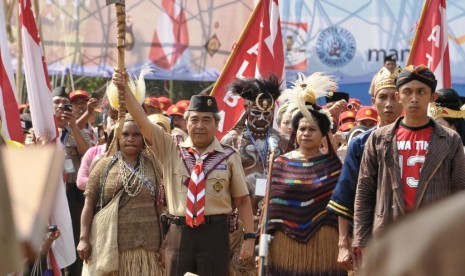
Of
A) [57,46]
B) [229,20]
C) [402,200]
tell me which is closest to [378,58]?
[229,20]

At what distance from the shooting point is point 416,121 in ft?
21.9

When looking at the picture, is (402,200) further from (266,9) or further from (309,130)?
(266,9)

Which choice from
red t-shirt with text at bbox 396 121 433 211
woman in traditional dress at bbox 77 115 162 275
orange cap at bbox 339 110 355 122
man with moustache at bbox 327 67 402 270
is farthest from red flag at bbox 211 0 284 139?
red t-shirt with text at bbox 396 121 433 211

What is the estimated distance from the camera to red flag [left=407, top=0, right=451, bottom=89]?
11.9 m

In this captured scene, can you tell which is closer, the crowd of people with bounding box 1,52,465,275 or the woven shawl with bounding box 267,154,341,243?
the crowd of people with bounding box 1,52,465,275

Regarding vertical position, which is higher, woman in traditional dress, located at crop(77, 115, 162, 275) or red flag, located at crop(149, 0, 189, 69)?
red flag, located at crop(149, 0, 189, 69)

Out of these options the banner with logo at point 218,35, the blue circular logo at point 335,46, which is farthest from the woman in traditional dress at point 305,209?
the blue circular logo at point 335,46

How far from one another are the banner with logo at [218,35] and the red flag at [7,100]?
240 inches

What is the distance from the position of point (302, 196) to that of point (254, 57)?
4431mm

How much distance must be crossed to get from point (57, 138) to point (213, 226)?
2156mm

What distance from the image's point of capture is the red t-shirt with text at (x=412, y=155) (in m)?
6.57

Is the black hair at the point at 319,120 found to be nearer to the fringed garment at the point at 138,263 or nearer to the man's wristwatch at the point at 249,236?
the man's wristwatch at the point at 249,236

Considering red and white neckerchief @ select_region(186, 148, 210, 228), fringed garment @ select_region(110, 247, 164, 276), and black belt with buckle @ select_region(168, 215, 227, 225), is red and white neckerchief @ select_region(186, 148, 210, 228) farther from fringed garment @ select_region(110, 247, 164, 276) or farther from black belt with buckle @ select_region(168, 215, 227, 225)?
fringed garment @ select_region(110, 247, 164, 276)

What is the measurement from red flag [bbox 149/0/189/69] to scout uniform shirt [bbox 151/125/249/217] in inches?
303
